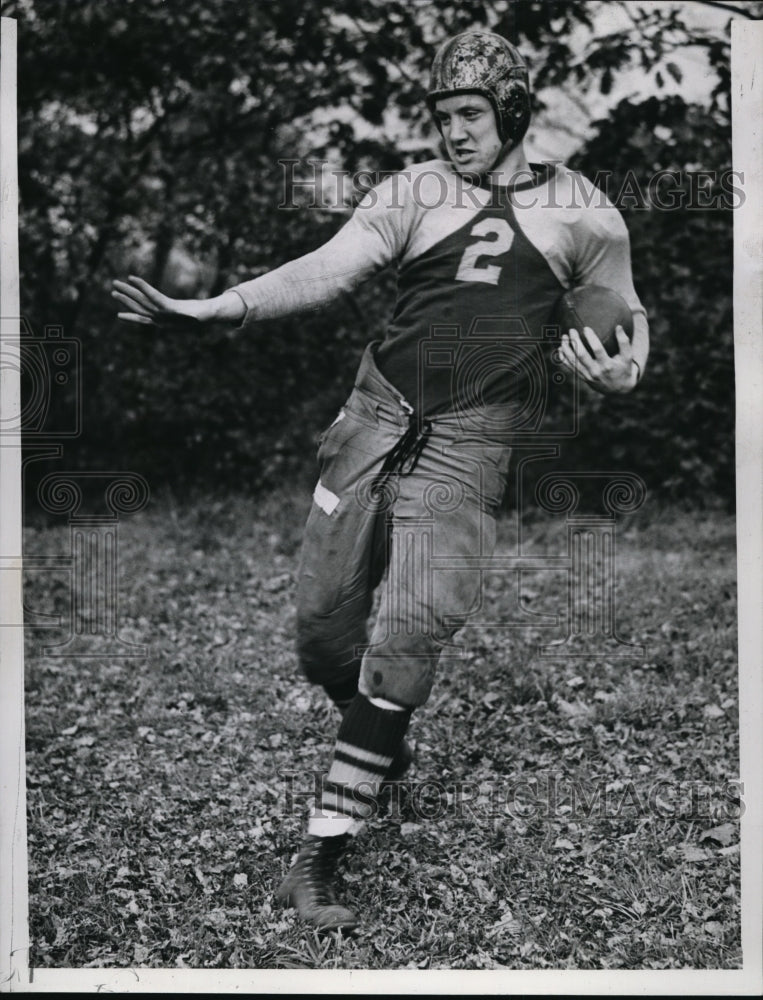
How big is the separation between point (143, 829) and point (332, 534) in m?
1.17

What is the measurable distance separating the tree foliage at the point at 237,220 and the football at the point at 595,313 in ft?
3.81

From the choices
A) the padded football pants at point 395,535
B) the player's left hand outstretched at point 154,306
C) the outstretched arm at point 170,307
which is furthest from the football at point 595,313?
the player's left hand outstretched at point 154,306

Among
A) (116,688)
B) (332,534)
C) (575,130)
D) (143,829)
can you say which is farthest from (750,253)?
(116,688)

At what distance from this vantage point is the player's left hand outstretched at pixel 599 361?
3221 millimetres

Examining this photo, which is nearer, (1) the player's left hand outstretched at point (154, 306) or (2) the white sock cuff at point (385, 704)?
(1) the player's left hand outstretched at point (154, 306)

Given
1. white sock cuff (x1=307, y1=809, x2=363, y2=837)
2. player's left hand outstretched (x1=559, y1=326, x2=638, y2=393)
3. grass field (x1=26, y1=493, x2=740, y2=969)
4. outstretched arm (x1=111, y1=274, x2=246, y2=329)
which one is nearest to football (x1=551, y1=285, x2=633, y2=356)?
player's left hand outstretched (x1=559, y1=326, x2=638, y2=393)

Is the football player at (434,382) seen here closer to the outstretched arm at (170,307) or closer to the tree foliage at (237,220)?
the outstretched arm at (170,307)

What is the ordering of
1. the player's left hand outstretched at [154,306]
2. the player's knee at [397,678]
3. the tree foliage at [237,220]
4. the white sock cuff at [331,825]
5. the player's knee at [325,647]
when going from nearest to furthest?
the player's left hand outstretched at [154,306]
the player's knee at [397,678]
the white sock cuff at [331,825]
the player's knee at [325,647]
the tree foliage at [237,220]

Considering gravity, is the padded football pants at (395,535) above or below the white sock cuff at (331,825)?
above

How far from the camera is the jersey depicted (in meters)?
3.25

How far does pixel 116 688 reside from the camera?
15.0 feet

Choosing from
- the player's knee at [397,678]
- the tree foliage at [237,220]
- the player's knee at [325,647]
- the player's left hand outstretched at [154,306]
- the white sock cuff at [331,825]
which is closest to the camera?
the player's left hand outstretched at [154,306]

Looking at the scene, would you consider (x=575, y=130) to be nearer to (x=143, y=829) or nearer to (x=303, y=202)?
(x=303, y=202)

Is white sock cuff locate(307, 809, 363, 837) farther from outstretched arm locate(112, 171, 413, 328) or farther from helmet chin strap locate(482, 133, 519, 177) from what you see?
helmet chin strap locate(482, 133, 519, 177)
